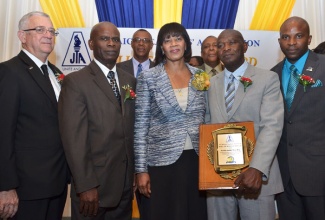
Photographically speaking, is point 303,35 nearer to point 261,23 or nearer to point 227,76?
point 227,76

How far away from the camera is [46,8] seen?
676 cm

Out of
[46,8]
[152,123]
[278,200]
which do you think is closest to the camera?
[152,123]

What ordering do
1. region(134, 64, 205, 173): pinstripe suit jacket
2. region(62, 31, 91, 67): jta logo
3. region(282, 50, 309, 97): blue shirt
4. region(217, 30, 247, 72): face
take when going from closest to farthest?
region(134, 64, 205, 173): pinstripe suit jacket → region(217, 30, 247, 72): face → region(282, 50, 309, 97): blue shirt → region(62, 31, 91, 67): jta logo

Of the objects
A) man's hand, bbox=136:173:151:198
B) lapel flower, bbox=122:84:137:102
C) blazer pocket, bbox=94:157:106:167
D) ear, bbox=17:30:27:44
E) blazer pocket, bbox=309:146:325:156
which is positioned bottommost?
man's hand, bbox=136:173:151:198

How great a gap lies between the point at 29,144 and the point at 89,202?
69 centimetres

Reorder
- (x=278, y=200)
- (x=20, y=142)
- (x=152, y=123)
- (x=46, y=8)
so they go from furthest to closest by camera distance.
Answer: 1. (x=46, y=8)
2. (x=278, y=200)
3. (x=152, y=123)
4. (x=20, y=142)

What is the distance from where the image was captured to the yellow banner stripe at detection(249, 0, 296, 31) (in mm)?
6820

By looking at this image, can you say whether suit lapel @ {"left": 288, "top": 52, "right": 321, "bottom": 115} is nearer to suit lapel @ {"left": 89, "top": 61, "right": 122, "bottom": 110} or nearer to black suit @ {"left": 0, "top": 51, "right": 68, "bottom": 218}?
suit lapel @ {"left": 89, "top": 61, "right": 122, "bottom": 110}

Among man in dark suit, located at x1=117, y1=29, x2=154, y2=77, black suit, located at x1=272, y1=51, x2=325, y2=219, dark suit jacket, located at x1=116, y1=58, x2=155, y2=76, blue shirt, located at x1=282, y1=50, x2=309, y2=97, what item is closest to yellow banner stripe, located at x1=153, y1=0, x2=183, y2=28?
man in dark suit, located at x1=117, y1=29, x2=154, y2=77

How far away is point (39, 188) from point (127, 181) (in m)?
0.73

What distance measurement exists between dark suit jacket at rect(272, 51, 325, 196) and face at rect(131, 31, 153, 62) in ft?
9.08

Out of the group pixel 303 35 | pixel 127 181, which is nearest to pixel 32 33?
pixel 127 181

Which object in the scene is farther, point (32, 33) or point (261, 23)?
point (261, 23)

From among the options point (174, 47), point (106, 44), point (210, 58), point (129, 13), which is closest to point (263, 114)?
point (174, 47)
